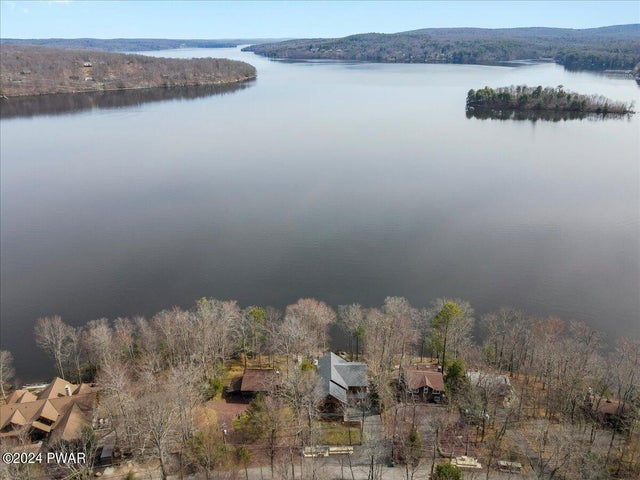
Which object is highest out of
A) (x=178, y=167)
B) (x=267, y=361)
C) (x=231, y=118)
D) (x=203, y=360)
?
(x=231, y=118)

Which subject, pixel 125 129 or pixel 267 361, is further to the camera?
pixel 125 129

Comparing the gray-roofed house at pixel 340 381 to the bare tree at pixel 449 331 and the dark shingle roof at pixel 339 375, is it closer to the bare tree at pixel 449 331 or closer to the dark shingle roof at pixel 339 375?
the dark shingle roof at pixel 339 375

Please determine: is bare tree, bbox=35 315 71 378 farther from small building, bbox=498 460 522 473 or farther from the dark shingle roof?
small building, bbox=498 460 522 473

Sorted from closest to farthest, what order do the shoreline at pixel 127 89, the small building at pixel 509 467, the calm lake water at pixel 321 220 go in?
the small building at pixel 509 467
the calm lake water at pixel 321 220
the shoreline at pixel 127 89

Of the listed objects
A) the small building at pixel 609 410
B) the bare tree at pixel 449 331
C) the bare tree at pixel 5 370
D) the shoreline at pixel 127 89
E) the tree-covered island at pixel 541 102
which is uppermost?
the shoreline at pixel 127 89

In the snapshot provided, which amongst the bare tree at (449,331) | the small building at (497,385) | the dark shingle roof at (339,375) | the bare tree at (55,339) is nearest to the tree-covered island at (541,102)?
the bare tree at (449,331)

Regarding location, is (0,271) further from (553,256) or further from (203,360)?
(553,256)

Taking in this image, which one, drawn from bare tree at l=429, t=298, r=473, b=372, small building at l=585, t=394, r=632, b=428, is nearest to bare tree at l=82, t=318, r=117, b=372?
bare tree at l=429, t=298, r=473, b=372

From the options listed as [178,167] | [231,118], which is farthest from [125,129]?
[178,167]
